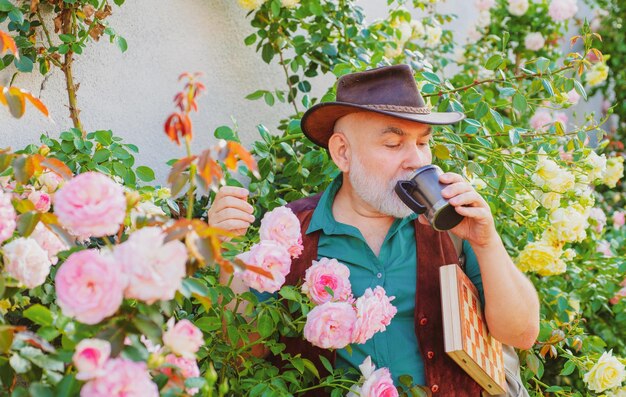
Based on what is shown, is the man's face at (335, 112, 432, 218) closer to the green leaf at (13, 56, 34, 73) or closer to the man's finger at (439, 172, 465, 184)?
the man's finger at (439, 172, 465, 184)

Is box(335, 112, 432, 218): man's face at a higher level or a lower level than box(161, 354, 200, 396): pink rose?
lower

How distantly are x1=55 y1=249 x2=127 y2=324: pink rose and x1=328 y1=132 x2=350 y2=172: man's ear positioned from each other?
4.33 feet

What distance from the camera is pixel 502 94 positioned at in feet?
9.36

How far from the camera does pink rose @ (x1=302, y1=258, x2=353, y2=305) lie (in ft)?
6.67

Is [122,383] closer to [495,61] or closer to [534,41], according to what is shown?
[495,61]

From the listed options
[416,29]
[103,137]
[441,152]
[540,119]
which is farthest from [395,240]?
[540,119]

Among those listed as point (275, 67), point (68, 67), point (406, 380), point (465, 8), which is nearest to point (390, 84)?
point (406, 380)

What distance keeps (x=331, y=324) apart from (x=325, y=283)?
0.13 m

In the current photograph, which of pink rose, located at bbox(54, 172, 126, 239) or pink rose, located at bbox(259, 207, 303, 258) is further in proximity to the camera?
pink rose, located at bbox(259, 207, 303, 258)

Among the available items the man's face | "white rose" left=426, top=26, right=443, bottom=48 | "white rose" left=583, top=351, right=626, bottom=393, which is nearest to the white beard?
the man's face

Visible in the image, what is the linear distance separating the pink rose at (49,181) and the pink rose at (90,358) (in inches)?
29.7

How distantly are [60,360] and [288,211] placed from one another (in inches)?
28.7

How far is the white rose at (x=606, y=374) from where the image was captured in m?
2.67

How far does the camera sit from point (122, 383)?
1.28 meters
